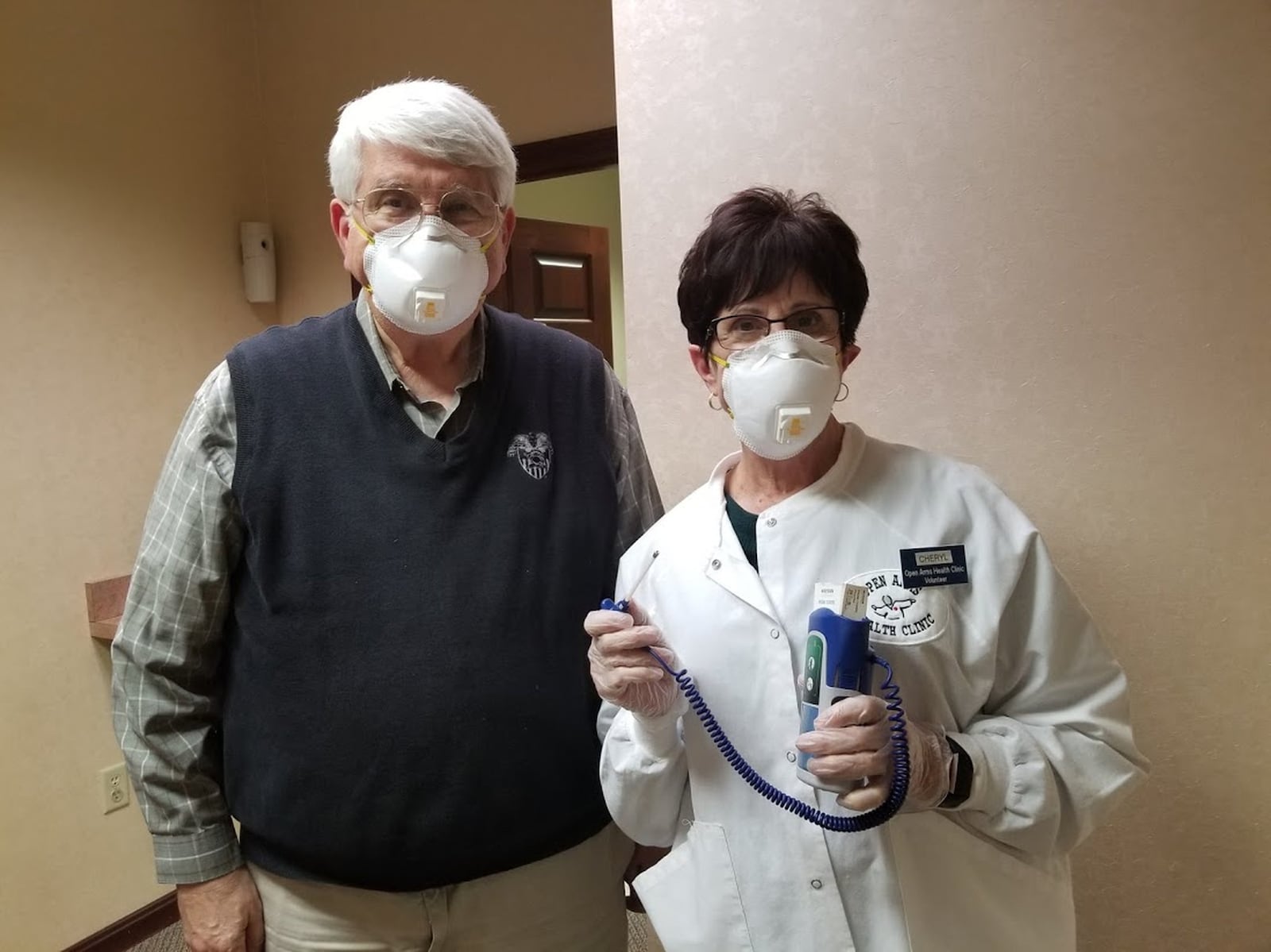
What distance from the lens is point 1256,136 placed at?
46.0 inches

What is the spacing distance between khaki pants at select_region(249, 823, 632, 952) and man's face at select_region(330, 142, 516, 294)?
828mm

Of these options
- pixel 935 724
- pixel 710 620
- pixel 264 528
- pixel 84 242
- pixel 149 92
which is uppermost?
pixel 149 92

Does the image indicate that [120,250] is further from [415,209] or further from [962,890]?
[962,890]

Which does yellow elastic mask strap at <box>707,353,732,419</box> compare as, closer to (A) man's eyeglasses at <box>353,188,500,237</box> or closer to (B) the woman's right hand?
(B) the woman's right hand

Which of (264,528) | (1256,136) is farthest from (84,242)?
(1256,136)

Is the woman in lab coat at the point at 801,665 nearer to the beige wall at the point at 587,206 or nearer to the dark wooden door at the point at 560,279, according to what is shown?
the dark wooden door at the point at 560,279

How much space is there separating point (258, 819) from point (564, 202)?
3750 millimetres

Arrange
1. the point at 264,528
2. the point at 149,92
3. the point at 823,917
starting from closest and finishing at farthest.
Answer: the point at 823,917 → the point at 264,528 → the point at 149,92

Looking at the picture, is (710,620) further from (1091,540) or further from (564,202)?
(564,202)

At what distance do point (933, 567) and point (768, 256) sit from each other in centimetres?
40

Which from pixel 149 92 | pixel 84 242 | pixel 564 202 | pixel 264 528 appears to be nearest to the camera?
pixel 264 528

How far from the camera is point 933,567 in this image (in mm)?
938

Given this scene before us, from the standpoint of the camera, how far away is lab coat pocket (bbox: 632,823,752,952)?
0.99m

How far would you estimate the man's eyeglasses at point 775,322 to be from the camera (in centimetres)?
98
